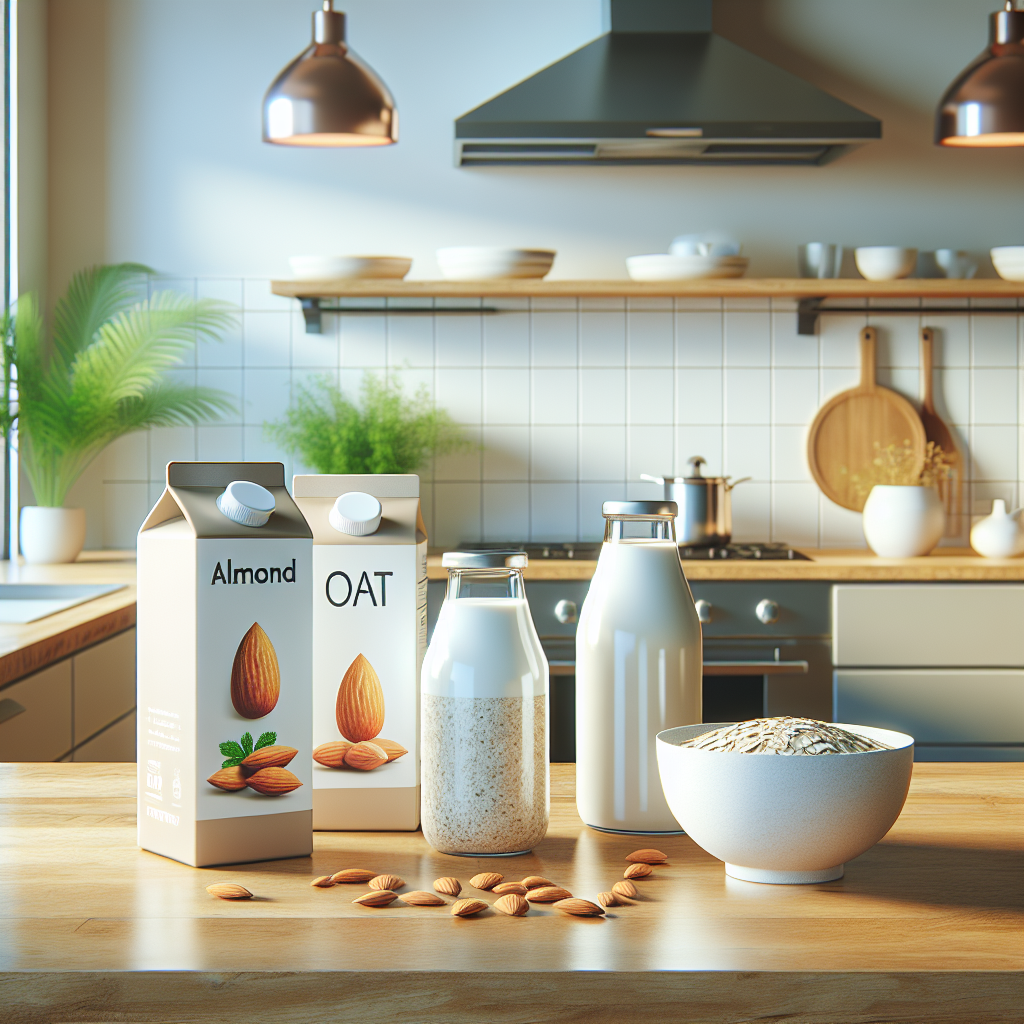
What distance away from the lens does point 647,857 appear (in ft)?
2.58

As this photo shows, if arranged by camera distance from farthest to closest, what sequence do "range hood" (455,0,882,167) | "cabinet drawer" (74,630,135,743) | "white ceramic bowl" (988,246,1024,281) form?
"white ceramic bowl" (988,246,1024,281), "range hood" (455,0,882,167), "cabinet drawer" (74,630,135,743)

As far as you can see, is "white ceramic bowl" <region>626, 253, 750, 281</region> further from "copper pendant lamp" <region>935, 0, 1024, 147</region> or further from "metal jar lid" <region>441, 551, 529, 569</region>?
"metal jar lid" <region>441, 551, 529, 569</region>

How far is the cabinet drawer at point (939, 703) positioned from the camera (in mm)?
2812

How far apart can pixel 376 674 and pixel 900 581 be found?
7.31 ft

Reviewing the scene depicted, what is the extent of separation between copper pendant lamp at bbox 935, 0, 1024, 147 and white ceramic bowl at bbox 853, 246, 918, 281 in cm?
52

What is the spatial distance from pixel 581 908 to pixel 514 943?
59 mm

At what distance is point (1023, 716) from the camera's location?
2.83 metres

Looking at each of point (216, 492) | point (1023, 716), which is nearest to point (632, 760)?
point (216, 492)

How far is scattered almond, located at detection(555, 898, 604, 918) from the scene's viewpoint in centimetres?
69

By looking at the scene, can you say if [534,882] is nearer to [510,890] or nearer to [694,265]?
[510,890]

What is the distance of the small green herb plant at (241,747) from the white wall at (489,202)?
2648mm

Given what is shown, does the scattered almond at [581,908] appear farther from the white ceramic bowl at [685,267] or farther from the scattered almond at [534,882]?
the white ceramic bowl at [685,267]

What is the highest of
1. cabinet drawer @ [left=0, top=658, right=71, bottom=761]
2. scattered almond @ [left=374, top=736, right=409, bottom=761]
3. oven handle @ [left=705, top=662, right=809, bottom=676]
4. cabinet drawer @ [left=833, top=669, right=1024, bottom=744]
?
scattered almond @ [left=374, top=736, right=409, bottom=761]

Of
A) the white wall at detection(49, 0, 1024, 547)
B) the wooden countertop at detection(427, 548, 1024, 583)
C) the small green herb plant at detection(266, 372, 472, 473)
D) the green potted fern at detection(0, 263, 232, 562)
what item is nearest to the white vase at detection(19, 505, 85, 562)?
the green potted fern at detection(0, 263, 232, 562)
